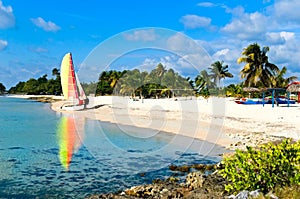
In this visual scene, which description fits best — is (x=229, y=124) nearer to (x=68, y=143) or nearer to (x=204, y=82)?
(x=68, y=143)

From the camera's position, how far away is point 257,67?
5056cm

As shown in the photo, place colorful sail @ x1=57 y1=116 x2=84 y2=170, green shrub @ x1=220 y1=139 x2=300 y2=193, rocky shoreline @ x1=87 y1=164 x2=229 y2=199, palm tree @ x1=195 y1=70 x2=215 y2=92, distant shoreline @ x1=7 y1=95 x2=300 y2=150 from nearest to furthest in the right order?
green shrub @ x1=220 y1=139 x2=300 y2=193
rocky shoreline @ x1=87 y1=164 x2=229 y2=199
colorful sail @ x1=57 y1=116 x2=84 y2=170
distant shoreline @ x1=7 y1=95 x2=300 y2=150
palm tree @ x1=195 y1=70 x2=215 y2=92

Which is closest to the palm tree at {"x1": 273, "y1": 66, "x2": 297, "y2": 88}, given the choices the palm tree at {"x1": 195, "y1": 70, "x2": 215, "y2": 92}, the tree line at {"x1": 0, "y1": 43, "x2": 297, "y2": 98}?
the tree line at {"x1": 0, "y1": 43, "x2": 297, "y2": 98}

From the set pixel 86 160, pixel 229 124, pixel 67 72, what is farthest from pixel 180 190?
pixel 67 72

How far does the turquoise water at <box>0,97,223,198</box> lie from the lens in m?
12.8

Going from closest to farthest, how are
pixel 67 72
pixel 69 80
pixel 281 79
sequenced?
pixel 67 72 < pixel 69 80 < pixel 281 79

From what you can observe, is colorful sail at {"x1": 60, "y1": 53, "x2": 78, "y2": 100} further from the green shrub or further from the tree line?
the green shrub

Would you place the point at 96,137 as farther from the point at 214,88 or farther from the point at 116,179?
the point at 214,88

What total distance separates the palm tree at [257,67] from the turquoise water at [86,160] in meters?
27.5

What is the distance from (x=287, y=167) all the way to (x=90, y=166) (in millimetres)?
10909

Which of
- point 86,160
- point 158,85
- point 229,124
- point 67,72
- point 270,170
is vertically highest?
point 67,72

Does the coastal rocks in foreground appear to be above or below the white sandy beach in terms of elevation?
below

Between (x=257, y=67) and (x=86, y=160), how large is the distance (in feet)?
128

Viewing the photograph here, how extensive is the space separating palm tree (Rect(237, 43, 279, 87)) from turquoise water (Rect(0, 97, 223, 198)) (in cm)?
2754
